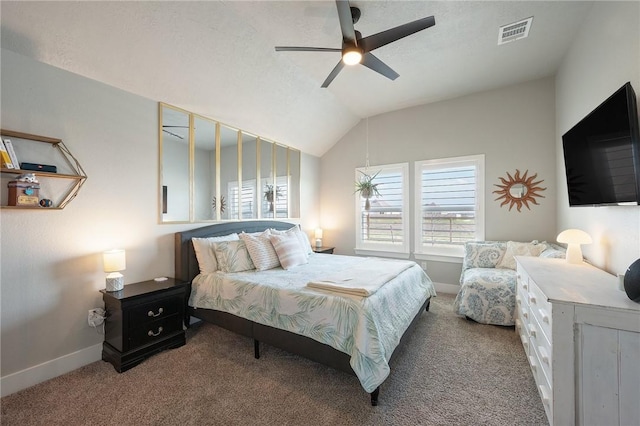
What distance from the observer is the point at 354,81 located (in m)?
3.83

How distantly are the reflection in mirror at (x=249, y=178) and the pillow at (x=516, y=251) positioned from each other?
375 centimetres

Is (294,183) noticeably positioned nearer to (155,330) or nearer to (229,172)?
(229,172)

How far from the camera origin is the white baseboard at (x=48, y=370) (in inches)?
78.5

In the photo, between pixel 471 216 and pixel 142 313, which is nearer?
pixel 142 313

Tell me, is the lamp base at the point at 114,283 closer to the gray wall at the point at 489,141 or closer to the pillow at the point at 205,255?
the pillow at the point at 205,255

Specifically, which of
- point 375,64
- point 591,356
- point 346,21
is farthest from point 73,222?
point 591,356

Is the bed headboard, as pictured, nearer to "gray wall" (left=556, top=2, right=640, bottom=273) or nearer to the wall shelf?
the wall shelf

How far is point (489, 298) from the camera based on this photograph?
3057mm

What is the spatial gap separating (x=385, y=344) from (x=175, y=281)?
7.44 ft

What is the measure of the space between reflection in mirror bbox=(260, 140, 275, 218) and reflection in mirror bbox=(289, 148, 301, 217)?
0.46 meters

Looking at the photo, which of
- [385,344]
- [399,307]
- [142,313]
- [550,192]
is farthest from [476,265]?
[142,313]

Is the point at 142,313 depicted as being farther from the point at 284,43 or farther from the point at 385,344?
the point at 284,43

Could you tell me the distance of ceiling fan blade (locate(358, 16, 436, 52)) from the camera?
2.03 m

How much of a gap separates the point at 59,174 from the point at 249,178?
229 cm
